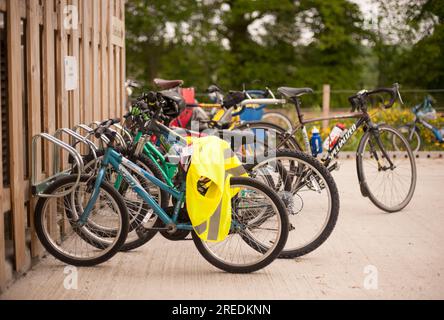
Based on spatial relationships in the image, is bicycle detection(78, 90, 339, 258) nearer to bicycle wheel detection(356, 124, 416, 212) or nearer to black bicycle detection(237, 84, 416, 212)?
black bicycle detection(237, 84, 416, 212)

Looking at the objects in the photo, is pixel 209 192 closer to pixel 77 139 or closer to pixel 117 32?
pixel 77 139

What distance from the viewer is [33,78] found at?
5477mm

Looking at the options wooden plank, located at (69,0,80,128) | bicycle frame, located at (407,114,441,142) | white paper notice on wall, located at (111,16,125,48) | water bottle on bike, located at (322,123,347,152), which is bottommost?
bicycle frame, located at (407,114,441,142)

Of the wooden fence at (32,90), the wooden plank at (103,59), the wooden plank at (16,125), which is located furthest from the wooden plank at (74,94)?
the wooden plank at (16,125)

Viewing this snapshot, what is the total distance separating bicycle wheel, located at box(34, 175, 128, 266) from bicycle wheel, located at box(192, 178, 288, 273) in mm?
541

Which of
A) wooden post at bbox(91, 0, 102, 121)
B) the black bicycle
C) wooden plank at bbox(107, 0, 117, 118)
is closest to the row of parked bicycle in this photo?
the black bicycle

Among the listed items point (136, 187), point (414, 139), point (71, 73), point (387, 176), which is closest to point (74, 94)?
point (71, 73)

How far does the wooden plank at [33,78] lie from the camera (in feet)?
17.7

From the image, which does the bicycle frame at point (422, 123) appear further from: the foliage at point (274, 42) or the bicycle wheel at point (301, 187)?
the foliage at point (274, 42)

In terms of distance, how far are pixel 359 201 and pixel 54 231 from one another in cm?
353

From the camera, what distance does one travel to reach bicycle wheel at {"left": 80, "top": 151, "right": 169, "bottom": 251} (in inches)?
225

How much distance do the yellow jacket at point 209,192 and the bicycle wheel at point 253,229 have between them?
0.11 metres

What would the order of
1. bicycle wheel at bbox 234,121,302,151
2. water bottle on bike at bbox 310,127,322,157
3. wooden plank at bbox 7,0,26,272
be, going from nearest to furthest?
wooden plank at bbox 7,0,26,272 → bicycle wheel at bbox 234,121,302,151 → water bottle on bike at bbox 310,127,322,157
